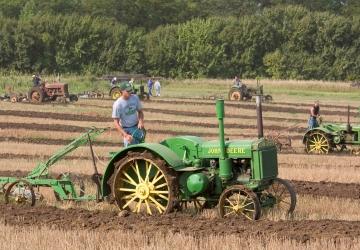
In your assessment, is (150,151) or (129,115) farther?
(129,115)

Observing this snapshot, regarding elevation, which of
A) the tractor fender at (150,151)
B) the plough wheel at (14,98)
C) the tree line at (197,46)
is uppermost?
the tree line at (197,46)

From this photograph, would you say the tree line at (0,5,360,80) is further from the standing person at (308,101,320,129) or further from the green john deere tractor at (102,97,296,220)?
the green john deere tractor at (102,97,296,220)

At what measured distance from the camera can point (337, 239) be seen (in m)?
7.92

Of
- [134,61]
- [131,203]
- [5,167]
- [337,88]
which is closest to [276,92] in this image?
[337,88]

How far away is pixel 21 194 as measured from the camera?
10.7 m

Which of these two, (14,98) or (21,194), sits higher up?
(14,98)

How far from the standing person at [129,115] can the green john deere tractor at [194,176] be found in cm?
95

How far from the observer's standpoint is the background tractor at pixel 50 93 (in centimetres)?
3634

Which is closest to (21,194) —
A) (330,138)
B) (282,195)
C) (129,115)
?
(129,115)

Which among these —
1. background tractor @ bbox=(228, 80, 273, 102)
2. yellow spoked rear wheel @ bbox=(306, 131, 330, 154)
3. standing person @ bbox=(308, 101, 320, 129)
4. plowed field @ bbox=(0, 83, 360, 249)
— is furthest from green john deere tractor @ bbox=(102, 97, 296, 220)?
background tractor @ bbox=(228, 80, 273, 102)

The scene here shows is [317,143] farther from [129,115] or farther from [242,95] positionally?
[242,95]

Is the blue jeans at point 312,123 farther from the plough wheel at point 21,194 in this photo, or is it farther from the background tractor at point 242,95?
the background tractor at point 242,95

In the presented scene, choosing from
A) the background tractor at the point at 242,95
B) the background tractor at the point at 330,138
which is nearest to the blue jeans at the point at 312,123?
the background tractor at the point at 330,138

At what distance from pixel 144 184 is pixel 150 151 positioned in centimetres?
41
